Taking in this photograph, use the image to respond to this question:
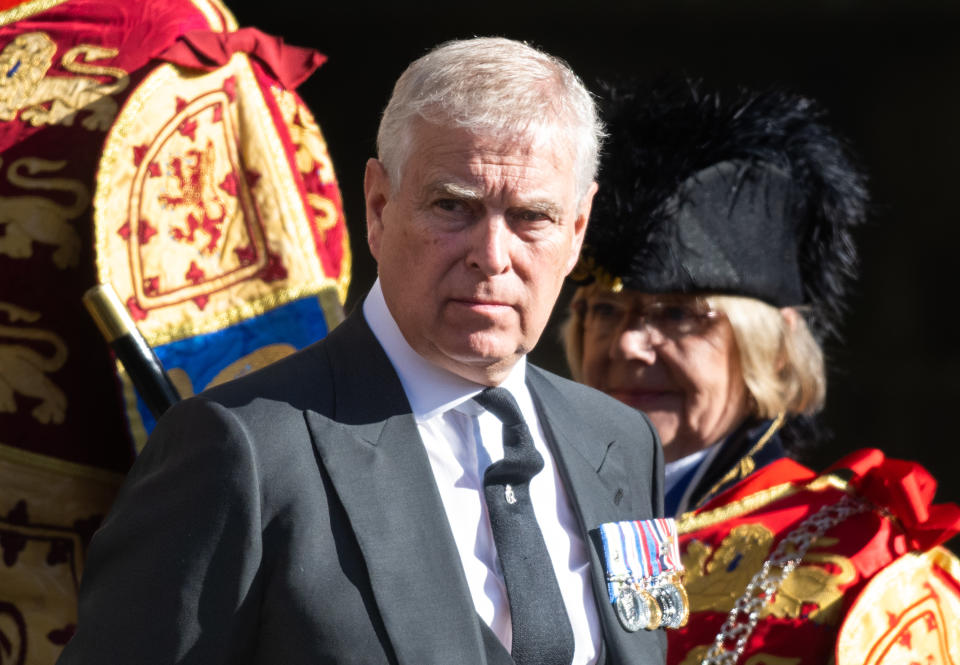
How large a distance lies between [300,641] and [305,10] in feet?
13.4

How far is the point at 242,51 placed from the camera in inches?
95.7

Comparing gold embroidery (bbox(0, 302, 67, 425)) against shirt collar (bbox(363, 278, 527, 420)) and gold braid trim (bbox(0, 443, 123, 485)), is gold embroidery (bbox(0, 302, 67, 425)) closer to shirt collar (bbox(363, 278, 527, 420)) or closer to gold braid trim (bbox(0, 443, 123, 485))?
gold braid trim (bbox(0, 443, 123, 485))

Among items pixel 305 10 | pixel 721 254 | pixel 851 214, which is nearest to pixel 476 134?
pixel 721 254

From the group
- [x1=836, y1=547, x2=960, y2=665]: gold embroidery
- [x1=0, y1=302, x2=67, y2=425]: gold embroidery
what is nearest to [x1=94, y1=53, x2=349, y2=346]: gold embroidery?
[x1=0, y1=302, x2=67, y2=425]: gold embroidery

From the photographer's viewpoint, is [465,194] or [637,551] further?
[637,551]

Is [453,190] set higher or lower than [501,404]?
higher

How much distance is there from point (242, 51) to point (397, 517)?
973mm

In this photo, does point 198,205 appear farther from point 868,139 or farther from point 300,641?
point 868,139

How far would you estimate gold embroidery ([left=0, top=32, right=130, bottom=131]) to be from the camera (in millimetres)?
2258

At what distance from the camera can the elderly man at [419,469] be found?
68.9 inches

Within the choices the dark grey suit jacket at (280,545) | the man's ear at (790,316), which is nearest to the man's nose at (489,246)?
the dark grey suit jacket at (280,545)

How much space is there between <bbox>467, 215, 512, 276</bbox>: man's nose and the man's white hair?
0.12 meters

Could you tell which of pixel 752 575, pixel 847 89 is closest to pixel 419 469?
pixel 752 575

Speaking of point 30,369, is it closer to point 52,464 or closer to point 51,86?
point 52,464
